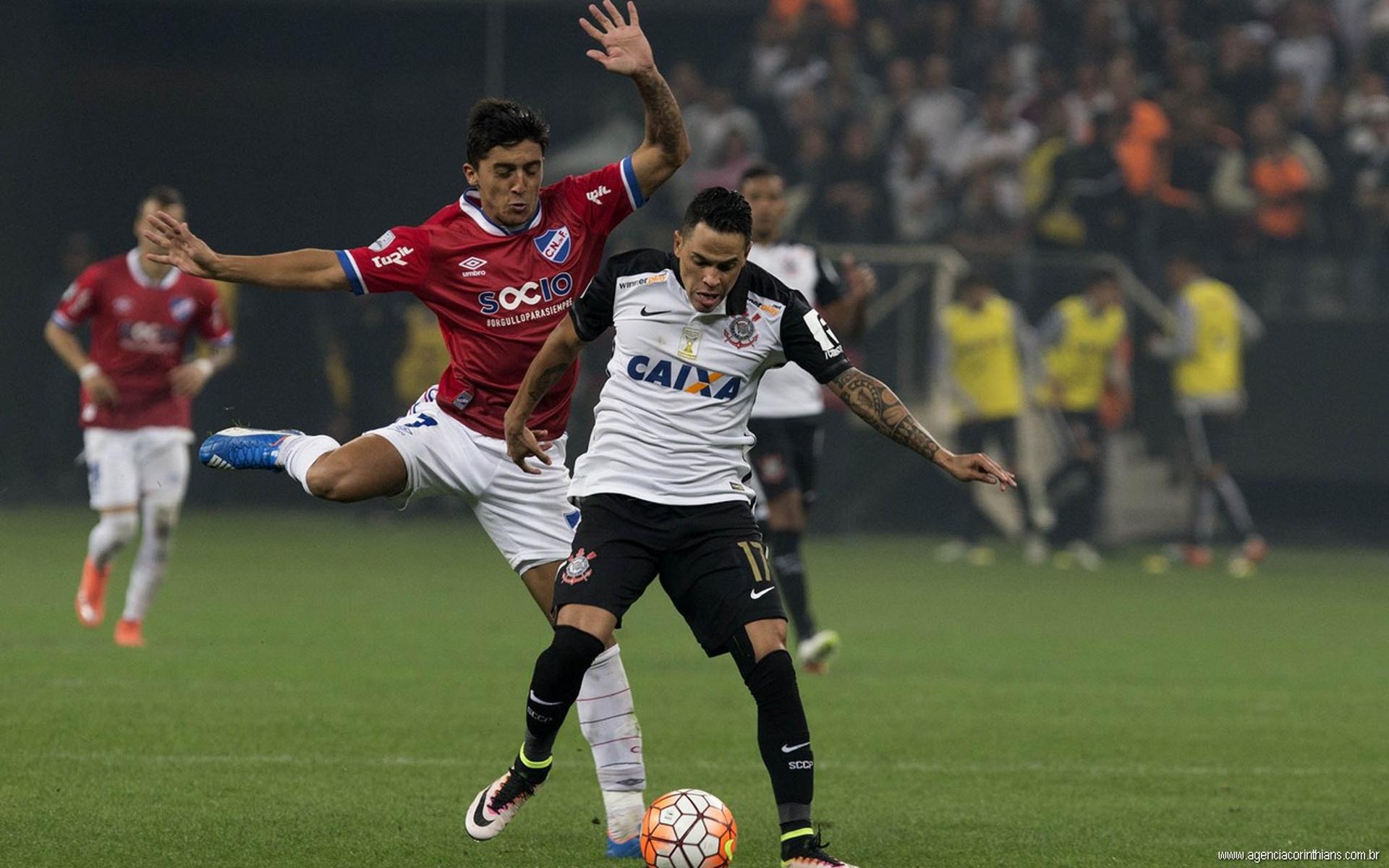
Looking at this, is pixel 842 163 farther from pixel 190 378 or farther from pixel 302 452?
pixel 302 452

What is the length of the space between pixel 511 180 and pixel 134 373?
6.16 meters

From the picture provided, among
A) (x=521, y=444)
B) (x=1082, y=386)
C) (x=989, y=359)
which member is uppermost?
(x=521, y=444)

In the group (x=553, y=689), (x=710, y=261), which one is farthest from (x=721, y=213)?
(x=553, y=689)

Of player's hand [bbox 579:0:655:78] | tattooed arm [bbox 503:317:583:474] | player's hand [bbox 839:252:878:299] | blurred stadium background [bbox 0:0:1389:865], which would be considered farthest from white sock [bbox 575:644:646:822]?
blurred stadium background [bbox 0:0:1389:865]

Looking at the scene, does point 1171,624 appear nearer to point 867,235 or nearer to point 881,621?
point 881,621

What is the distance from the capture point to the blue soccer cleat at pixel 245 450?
7336mm

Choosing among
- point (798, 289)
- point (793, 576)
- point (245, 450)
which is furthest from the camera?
point (798, 289)

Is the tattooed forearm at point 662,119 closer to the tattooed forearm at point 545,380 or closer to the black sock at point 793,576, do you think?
the tattooed forearm at point 545,380

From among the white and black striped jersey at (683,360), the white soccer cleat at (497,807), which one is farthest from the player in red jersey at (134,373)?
the white and black striped jersey at (683,360)

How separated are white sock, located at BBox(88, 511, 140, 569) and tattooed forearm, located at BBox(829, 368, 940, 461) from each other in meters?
6.95

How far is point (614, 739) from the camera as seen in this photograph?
21.9 ft

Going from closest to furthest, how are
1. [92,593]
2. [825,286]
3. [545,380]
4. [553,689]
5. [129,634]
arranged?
[553,689] → [545,380] → [825,286] → [129,634] → [92,593]

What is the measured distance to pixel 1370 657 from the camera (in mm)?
12375

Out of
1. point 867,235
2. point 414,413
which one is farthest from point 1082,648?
point 867,235
